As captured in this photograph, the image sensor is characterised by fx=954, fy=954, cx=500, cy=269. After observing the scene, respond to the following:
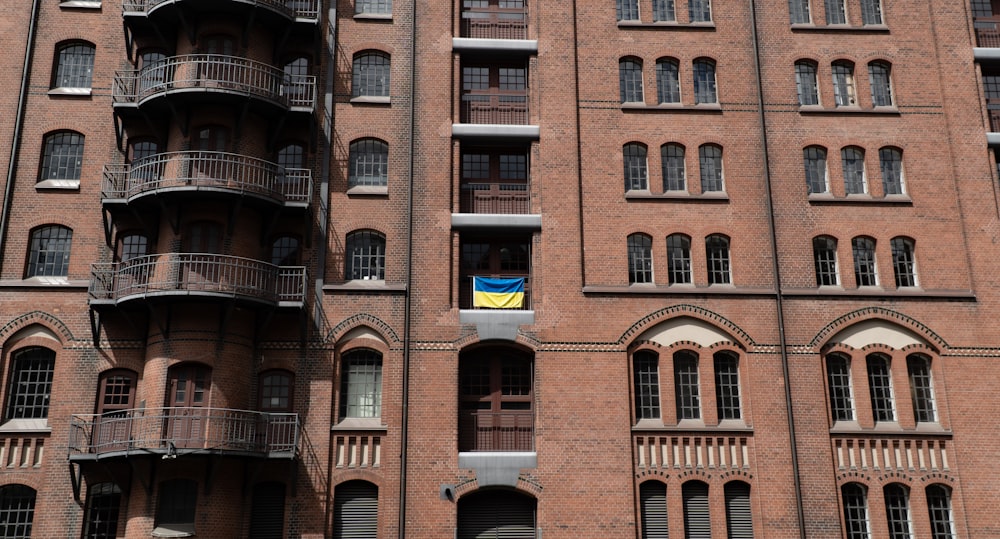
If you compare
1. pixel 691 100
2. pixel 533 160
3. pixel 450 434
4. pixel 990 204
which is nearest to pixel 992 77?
pixel 990 204

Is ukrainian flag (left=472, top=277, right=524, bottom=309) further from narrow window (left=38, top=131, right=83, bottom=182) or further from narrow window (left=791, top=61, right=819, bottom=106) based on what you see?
narrow window (left=38, top=131, right=83, bottom=182)

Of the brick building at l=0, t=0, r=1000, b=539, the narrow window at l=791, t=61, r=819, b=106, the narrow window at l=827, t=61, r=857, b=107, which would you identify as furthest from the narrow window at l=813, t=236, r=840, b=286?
the narrow window at l=827, t=61, r=857, b=107

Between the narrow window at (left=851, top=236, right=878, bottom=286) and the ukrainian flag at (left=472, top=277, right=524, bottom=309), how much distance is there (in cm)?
1031

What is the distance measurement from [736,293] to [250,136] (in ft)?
49.6

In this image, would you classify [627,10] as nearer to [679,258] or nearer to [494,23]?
[494,23]

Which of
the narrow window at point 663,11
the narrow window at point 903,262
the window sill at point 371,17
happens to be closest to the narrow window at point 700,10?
the narrow window at point 663,11

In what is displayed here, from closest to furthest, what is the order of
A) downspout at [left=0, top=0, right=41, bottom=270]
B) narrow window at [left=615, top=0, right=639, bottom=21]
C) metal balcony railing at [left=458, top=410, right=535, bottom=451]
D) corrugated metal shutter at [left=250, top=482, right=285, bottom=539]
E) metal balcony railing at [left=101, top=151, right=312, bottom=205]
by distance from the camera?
corrugated metal shutter at [left=250, top=482, right=285, bottom=539] → metal balcony railing at [left=101, top=151, right=312, bottom=205] → metal balcony railing at [left=458, top=410, right=535, bottom=451] → downspout at [left=0, top=0, right=41, bottom=270] → narrow window at [left=615, top=0, right=639, bottom=21]

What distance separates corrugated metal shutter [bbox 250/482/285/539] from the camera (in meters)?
25.8

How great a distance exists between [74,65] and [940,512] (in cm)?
2894

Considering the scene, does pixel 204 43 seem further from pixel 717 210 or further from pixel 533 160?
pixel 717 210

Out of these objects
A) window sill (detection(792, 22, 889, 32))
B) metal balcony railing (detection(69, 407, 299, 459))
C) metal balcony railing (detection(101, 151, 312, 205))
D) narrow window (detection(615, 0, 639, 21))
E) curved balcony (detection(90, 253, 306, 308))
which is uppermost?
narrow window (detection(615, 0, 639, 21))

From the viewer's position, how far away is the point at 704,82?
3086cm

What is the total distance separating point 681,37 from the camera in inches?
1216

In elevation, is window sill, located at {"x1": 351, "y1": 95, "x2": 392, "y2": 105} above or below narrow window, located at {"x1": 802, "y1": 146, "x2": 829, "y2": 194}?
above
